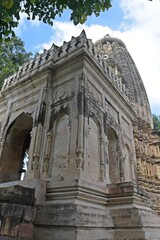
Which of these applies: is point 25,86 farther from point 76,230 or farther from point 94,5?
point 76,230

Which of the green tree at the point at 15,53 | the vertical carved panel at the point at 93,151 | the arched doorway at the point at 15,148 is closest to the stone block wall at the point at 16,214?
the vertical carved panel at the point at 93,151

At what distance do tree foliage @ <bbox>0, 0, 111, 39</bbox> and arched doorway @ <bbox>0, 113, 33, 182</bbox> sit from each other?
4268 millimetres

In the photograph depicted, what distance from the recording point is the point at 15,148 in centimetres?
841

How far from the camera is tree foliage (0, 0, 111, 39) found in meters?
3.55

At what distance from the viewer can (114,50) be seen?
2380 cm

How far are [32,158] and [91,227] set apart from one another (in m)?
2.71

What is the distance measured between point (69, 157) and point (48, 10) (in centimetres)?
366

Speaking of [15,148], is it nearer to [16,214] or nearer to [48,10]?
[16,214]

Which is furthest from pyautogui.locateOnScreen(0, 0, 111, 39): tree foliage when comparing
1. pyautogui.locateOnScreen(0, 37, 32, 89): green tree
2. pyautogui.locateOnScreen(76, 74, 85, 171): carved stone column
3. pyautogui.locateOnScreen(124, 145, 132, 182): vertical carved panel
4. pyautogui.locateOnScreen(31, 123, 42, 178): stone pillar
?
pyautogui.locateOnScreen(0, 37, 32, 89): green tree

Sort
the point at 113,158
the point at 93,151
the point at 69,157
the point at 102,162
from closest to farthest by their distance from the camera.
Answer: the point at 69,157 < the point at 93,151 < the point at 102,162 < the point at 113,158

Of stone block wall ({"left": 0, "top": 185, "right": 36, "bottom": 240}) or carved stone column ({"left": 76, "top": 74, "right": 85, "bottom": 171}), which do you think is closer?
stone block wall ({"left": 0, "top": 185, "right": 36, "bottom": 240})

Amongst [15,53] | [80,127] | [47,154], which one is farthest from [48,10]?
[15,53]

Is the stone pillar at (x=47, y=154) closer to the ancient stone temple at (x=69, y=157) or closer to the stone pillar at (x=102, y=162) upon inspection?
the ancient stone temple at (x=69, y=157)

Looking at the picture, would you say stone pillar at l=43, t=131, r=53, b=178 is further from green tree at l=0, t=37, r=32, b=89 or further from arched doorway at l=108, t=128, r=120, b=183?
green tree at l=0, t=37, r=32, b=89
